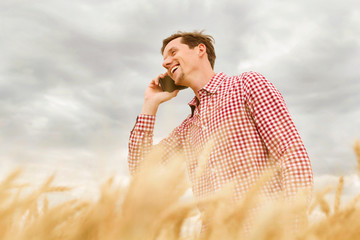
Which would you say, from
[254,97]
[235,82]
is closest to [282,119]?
[254,97]

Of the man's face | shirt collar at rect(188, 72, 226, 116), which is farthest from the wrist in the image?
shirt collar at rect(188, 72, 226, 116)

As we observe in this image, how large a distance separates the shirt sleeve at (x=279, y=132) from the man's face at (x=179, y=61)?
0.73 metres

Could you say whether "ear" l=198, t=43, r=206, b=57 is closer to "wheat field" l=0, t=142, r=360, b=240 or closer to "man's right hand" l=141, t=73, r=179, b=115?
"man's right hand" l=141, t=73, r=179, b=115

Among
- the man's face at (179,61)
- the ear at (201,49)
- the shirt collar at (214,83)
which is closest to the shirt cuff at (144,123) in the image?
the man's face at (179,61)

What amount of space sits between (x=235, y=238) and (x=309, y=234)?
12 cm

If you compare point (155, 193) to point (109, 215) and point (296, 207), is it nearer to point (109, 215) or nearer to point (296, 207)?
point (109, 215)

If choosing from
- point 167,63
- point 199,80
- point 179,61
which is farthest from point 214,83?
point 167,63

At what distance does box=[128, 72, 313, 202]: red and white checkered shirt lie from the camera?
210 centimetres

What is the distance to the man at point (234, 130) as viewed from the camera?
2141 mm

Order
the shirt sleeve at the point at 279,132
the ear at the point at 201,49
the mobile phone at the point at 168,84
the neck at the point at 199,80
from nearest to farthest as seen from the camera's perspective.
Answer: the shirt sleeve at the point at 279,132, the neck at the point at 199,80, the ear at the point at 201,49, the mobile phone at the point at 168,84

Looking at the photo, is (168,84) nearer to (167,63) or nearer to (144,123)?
(167,63)

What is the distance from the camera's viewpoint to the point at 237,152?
2484 millimetres

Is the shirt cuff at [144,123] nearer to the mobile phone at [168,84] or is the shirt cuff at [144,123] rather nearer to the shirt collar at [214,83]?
the mobile phone at [168,84]

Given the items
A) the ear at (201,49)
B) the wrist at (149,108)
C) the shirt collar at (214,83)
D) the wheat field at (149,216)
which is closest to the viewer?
the wheat field at (149,216)
